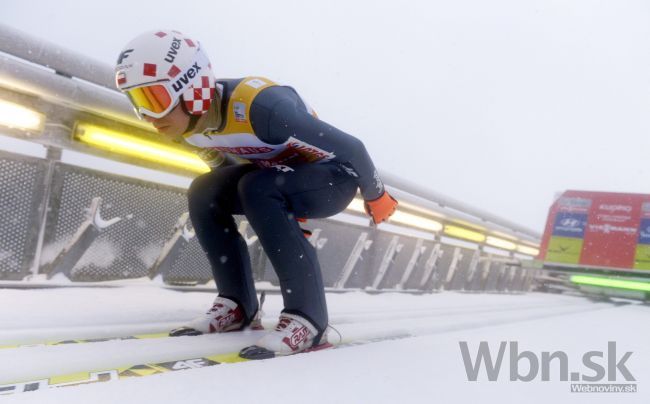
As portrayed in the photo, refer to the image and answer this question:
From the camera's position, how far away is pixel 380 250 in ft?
16.5

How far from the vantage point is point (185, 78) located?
1.70m

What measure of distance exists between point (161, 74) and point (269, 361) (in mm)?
1095

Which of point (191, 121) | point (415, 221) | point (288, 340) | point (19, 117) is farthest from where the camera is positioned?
point (415, 221)

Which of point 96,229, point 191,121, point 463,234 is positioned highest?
point 463,234

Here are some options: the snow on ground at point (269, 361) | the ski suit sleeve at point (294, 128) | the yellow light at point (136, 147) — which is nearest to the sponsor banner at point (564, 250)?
the snow on ground at point (269, 361)

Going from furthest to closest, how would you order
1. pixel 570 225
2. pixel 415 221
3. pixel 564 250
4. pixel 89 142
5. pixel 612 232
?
pixel 570 225
pixel 564 250
pixel 612 232
pixel 415 221
pixel 89 142

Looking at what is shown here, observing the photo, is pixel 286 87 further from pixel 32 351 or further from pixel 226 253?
pixel 32 351

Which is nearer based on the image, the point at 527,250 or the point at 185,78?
the point at 185,78

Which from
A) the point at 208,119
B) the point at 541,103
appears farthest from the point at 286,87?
the point at 541,103

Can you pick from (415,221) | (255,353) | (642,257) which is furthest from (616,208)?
(255,353)

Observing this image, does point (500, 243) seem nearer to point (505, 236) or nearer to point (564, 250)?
point (505, 236)

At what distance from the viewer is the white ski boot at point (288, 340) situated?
159cm

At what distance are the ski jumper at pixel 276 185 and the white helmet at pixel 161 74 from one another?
0.46 feet

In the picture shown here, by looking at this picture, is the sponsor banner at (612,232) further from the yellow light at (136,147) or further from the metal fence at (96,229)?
the yellow light at (136,147)
